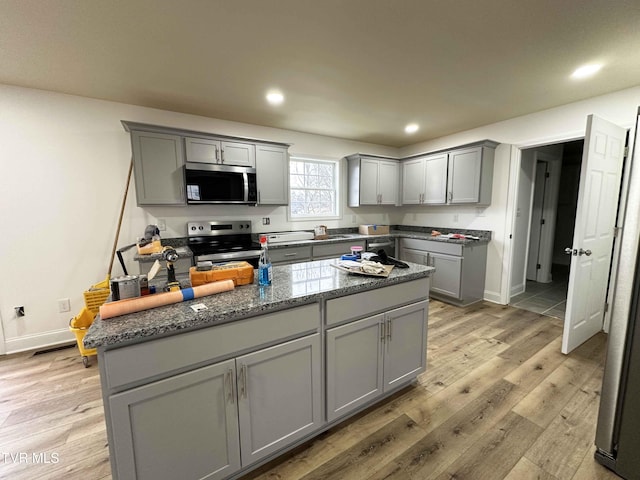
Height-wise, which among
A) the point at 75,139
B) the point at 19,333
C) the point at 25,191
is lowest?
the point at 19,333

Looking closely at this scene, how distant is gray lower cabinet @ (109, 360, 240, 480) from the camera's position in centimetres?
107

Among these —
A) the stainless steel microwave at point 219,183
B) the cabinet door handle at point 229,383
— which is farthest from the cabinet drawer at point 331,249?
the cabinet door handle at point 229,383

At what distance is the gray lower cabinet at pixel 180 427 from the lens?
1.07m

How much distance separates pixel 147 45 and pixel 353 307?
2.33 m

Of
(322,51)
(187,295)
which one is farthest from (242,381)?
(322,51)

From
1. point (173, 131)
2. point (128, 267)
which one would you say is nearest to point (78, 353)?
point (128, 267)

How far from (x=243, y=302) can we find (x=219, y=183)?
231cm

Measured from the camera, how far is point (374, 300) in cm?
171

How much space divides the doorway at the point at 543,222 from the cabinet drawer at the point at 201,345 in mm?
3712

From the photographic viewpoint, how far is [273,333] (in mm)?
1357

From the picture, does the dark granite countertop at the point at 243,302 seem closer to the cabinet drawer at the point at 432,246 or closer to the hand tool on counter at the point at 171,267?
the hand tool on counter at the point at 171,267

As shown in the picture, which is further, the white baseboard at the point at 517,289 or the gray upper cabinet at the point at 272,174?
the white baseboard at the point at 517,289

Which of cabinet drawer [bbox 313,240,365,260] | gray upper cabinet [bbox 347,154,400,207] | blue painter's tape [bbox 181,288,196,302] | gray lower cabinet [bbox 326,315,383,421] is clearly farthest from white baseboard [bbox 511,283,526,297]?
blue painter's tape [bbox 181,288,196,302]

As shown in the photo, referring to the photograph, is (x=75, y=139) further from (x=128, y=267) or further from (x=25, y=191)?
(x=128, y=267)
